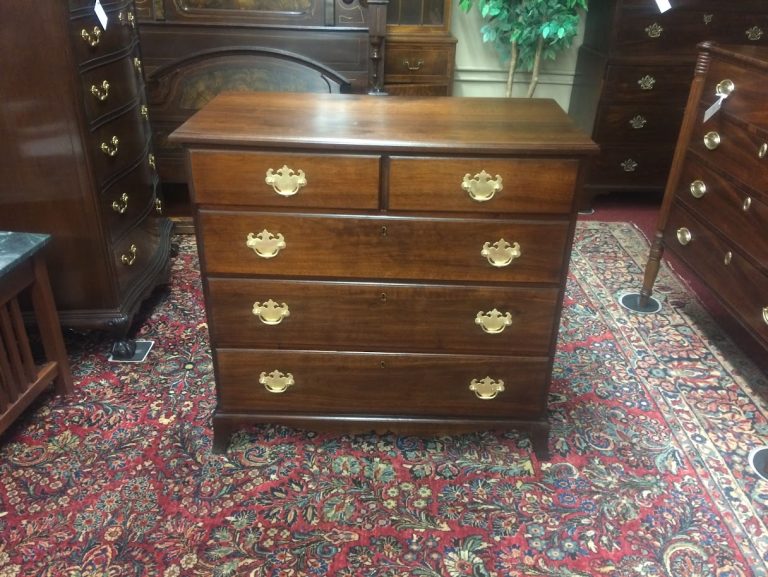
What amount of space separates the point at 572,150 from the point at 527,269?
1.01 feet

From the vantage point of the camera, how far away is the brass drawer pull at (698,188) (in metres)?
2.22

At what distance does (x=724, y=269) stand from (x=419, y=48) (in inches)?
76.1

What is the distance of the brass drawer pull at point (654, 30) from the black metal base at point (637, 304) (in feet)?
4.68

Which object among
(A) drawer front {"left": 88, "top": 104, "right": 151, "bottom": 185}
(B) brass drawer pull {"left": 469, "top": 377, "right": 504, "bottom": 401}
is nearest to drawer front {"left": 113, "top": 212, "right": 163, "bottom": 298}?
(A) drawer front {"left": 88, "top": 104, "right": 151, "bottom": 185}

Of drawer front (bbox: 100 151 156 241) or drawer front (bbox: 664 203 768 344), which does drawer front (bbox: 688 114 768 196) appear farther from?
drawer front (bbox: 100 151 156 241)

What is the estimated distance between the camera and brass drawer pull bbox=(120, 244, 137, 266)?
220 cm

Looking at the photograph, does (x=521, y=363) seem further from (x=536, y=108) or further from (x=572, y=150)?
(x=536, y=108)

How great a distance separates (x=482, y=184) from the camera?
1444mm

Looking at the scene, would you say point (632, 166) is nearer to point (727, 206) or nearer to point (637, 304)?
point (637, 304)

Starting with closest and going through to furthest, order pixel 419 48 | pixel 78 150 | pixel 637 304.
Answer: pixel 78 150
pixel 637 304
pixel 419 48

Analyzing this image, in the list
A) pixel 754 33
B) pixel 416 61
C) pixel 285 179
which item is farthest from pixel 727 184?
pixel 416 61

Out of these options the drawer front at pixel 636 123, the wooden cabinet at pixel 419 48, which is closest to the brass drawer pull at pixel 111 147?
the wooden cabinet at pixel 419 48

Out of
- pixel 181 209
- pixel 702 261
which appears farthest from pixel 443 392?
pixel 181 209

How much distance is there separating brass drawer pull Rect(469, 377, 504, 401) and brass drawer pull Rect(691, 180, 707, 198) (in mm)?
1151
